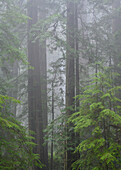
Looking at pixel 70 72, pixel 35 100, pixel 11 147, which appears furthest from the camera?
pixel 35 100

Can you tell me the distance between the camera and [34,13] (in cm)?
A: 1084

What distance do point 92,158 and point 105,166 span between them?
0.41 m

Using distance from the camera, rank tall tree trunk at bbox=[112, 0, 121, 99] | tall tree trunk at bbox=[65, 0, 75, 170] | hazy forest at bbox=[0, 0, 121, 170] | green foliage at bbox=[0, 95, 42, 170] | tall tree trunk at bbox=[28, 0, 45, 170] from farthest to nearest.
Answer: tall tree trunk at bbox=[112, 0, 121, 99]
tall tree trunk at bbox=[28, 0, 45, 170]
tall tree trunk at bbox=[65, 0, 75, 170]
hazy forest at bbox=[0, 0, 121, 170]
green foliage at bbox=[0, 95, 42, 170]

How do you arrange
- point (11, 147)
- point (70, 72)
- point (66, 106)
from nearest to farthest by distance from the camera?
point (11, 147) → point (66, 106) → point (70, 72)

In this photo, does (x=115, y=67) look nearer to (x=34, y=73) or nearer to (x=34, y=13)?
(x=34, y=73)

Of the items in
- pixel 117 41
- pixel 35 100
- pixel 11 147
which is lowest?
pixel 11 147

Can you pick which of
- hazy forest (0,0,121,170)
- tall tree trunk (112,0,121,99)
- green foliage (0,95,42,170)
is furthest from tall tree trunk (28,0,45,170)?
green foliage (0,95,42,170)

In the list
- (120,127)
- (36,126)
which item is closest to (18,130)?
(120,127)

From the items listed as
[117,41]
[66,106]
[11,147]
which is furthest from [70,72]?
[11,147]

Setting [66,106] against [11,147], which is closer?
[11,147]

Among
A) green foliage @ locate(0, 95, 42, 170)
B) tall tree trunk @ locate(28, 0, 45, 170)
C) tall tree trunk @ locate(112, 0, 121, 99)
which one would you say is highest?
tall tree trunk @ locate(112, 0, 121, 99)

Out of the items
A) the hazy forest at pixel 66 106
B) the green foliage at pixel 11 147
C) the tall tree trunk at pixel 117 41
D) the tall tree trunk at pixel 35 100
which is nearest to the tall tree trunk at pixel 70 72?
the hazy forest at pixel 66 106

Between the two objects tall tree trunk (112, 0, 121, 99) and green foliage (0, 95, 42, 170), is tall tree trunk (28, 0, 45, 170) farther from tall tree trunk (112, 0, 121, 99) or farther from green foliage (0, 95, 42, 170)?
green foliage (0, 95, 42, 170)

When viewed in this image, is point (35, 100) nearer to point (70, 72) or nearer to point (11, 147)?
point (70, 72)
